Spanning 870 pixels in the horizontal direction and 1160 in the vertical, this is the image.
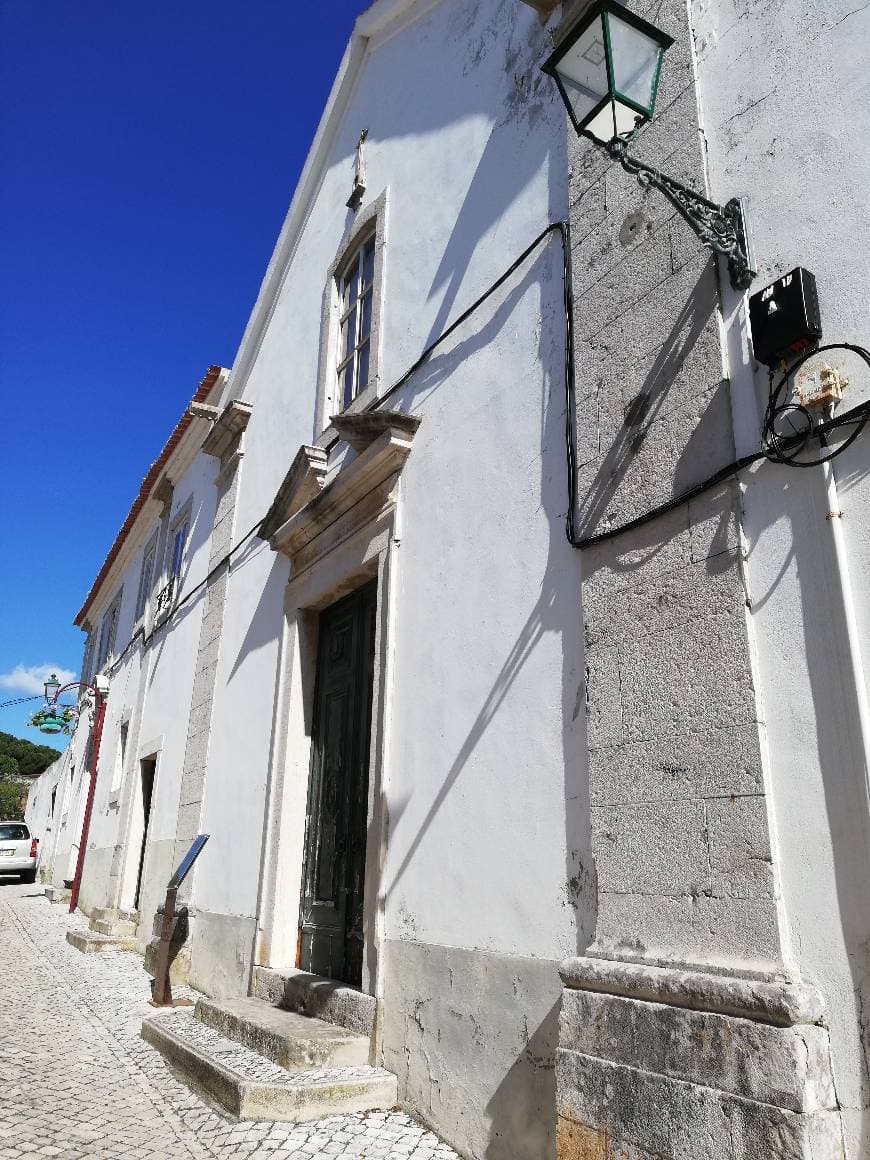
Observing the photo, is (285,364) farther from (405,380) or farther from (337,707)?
(337,707)

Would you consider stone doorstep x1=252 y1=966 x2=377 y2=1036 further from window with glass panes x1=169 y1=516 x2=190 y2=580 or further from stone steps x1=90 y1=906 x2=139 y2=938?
window with glass panes x1=169 y1=516 x2=190 y2=580

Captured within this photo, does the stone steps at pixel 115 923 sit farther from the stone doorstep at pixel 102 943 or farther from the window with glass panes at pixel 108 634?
the window with glass panes at pixel 108 634

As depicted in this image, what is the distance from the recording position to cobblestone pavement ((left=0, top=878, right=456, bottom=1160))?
3.18 metres

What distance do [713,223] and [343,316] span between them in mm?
4095

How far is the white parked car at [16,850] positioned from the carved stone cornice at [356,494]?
1799cm

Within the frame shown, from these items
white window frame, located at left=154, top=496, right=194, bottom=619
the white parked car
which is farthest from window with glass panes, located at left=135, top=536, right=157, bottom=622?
the white parked car

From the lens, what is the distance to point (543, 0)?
4191 mm

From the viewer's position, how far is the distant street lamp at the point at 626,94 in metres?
2.66

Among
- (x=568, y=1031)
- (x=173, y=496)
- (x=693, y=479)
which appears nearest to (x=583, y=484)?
(x=693, y=479)

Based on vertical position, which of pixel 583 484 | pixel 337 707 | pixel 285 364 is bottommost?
pixel 337 707

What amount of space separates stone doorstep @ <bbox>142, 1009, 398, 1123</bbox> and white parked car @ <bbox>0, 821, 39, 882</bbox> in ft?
61.5

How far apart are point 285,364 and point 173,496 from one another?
4465mm

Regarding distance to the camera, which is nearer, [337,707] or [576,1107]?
[576,1107]

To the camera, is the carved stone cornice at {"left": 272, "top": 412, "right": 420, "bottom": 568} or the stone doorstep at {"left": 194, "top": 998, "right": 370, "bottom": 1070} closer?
the stone doorstep at {"left": 194, "top": 998, "right": 370, "bottom": 1070}
